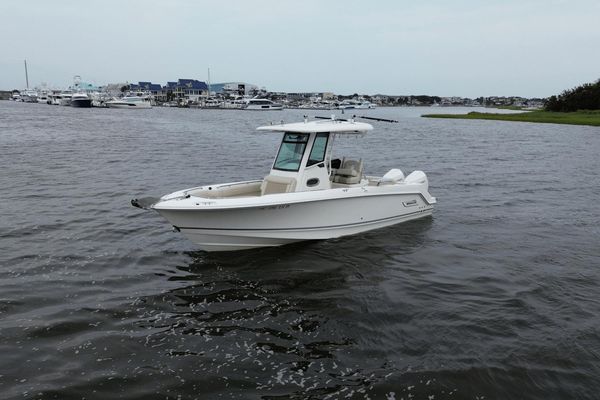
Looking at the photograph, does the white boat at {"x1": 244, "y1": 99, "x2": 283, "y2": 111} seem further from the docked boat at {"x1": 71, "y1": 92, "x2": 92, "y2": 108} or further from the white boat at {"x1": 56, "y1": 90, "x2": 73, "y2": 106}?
the white boat at {"x1": 56, "y1": 90, "x2": 73, "y2": 106}

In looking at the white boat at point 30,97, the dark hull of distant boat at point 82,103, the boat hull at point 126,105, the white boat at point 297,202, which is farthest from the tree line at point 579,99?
the white boat at point 30,97

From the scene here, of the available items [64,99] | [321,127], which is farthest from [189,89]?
[321,127]

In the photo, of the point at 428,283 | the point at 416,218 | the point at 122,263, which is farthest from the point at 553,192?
the point at 122,263

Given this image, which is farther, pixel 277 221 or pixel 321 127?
pixel 321 127

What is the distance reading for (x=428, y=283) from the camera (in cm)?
1034

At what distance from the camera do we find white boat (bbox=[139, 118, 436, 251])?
10.7m

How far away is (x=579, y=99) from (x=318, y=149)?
288 ft

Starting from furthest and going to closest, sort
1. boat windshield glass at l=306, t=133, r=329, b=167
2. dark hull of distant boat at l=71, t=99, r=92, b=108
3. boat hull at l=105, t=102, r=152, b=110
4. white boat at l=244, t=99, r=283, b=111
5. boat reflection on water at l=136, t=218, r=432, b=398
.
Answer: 1. white boat at l=244, t=99, r=283, b=111
2. boat hull at l=105, t=102, r=152, b=110
3. dark hull of distant boat at l=71, t=99, r=92, b=108
4. boat windshield glass at l=306, t=133, r=329, b=167
5. boat reflection on water at l=136, t=218, r=432, b=398

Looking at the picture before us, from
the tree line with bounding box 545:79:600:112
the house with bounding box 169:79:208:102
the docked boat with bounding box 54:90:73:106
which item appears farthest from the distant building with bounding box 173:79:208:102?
the tree line with bounding box 545:79:600:112

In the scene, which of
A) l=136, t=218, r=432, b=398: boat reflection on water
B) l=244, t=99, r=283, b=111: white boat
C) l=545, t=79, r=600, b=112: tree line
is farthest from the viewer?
l=244, t=99, r=283, b=111: white boat

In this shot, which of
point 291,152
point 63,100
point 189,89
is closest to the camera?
point 291,152

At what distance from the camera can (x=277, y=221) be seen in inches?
444

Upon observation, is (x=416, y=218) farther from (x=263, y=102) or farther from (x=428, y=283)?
(x=263, y=102)

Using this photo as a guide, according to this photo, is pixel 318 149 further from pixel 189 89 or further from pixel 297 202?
pixel 189 89
